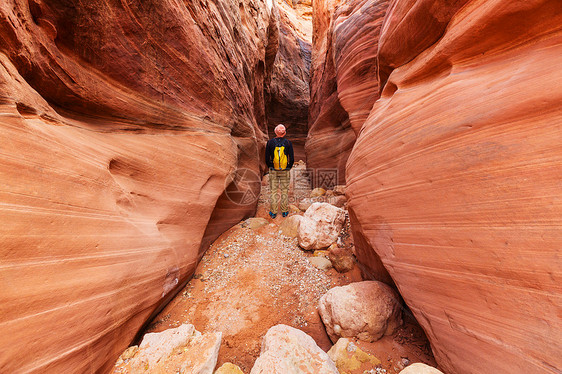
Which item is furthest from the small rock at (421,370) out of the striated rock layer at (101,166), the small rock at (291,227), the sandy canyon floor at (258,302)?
the small rock at (291,227)

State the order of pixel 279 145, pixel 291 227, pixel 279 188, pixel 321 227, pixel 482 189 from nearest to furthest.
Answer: pixel 482 189 → pixel 321 227 → pixel 291 227 → pixel 279 145 → pixel 279 188

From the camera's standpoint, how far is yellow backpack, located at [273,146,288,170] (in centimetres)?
523

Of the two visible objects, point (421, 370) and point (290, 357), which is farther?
point (290, 357)

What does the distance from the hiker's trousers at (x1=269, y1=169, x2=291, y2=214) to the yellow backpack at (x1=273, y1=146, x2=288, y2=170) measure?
0.15 metres

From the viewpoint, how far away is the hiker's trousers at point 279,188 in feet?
17.7

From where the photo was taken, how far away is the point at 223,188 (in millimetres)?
3920

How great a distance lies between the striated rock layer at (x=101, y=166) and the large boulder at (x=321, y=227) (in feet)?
6.29

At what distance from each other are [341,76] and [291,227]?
5086 millimetres

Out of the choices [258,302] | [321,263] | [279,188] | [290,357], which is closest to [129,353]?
[258,302]

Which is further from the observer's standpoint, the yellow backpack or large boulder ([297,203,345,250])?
the yellow backpack

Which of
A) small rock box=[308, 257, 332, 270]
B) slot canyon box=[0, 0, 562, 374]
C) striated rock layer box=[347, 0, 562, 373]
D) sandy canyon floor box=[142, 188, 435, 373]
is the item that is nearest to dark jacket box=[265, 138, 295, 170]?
slot canyon box=[0, 0, 562, 374]

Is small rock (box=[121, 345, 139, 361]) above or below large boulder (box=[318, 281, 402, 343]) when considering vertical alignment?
below

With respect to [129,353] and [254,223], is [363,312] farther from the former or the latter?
[254,223]

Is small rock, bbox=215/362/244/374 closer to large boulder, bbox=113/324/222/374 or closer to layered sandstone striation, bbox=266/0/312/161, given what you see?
large boulder, bbox=113/324/222/374
